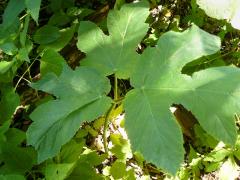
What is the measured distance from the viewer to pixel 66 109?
172cm

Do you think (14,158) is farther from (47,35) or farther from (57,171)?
(47,35)

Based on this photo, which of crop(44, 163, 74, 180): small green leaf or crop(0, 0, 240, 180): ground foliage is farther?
crop(44, 163, 74, 180): small green leaf

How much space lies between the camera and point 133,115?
5.32ft

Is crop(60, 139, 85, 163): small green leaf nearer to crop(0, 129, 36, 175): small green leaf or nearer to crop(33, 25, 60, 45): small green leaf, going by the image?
crop(0, 129, 36, 175): small green leaf

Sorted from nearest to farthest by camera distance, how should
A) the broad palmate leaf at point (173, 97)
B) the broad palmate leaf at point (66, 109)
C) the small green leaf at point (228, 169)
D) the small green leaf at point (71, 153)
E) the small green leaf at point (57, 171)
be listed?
the broad palmate leaf at point (173, 97) < the broad palmate leaf at point (66, 109) < the small green leaf at point (57, 171) < the small green leaf at point (71, 153) < the small green leaf at point (228, 169)

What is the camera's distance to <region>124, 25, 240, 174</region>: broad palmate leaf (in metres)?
1.52

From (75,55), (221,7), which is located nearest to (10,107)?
(75,55)

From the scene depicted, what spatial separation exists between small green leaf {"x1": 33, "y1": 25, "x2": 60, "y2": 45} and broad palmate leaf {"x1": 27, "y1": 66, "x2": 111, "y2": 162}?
2.21 feet

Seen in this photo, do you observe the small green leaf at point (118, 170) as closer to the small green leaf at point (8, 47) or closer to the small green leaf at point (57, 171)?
the small green leaf at point (57, 171)

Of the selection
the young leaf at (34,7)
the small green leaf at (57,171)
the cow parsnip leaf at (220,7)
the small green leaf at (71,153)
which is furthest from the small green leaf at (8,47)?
the cow parsnip leaf at (220,7)

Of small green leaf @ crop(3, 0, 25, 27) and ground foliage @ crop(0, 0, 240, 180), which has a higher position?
small green leaf @ crop(3, 0, 25, 27)

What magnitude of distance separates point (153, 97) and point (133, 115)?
117mm

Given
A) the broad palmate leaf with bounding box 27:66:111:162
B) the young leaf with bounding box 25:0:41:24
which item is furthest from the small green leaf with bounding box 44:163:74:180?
the young leaf with bounding box 25:0:41:24

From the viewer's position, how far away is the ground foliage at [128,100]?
5.14 ft
